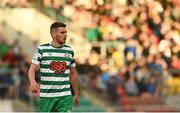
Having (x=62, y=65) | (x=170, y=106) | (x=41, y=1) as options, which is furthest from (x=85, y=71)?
(x=62, y=65)

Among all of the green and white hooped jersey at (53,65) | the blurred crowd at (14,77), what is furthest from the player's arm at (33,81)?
the blurred crowd at (14,77)

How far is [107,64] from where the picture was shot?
779 inches

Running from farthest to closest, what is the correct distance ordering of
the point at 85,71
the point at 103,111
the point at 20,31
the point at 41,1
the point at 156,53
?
1. the point at 20,31
2. the point at 85,71
3. the point at 103,111
4. the point at 156,53
5. the point at 41,1

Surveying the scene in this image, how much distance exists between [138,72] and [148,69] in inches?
11.1

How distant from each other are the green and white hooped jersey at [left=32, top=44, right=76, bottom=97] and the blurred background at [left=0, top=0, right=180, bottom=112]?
23.3 ft

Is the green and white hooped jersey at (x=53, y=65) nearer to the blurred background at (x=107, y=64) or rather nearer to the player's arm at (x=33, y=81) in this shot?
the player's arm at (x=33, y=81)

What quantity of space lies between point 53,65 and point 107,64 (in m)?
10.7

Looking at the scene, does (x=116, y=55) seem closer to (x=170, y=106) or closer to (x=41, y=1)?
(x=170, y=106)

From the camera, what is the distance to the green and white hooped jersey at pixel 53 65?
9133mm

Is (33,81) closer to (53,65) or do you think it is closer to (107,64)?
(53,65)

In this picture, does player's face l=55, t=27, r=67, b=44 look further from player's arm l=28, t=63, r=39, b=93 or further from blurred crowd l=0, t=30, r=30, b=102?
blurred crowd l=0, t=30, r=30, b=102

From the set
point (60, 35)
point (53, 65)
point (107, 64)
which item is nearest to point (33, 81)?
point (53, 65)

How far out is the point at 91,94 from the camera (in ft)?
64.0

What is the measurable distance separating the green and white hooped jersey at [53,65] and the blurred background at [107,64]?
7.11 metres
